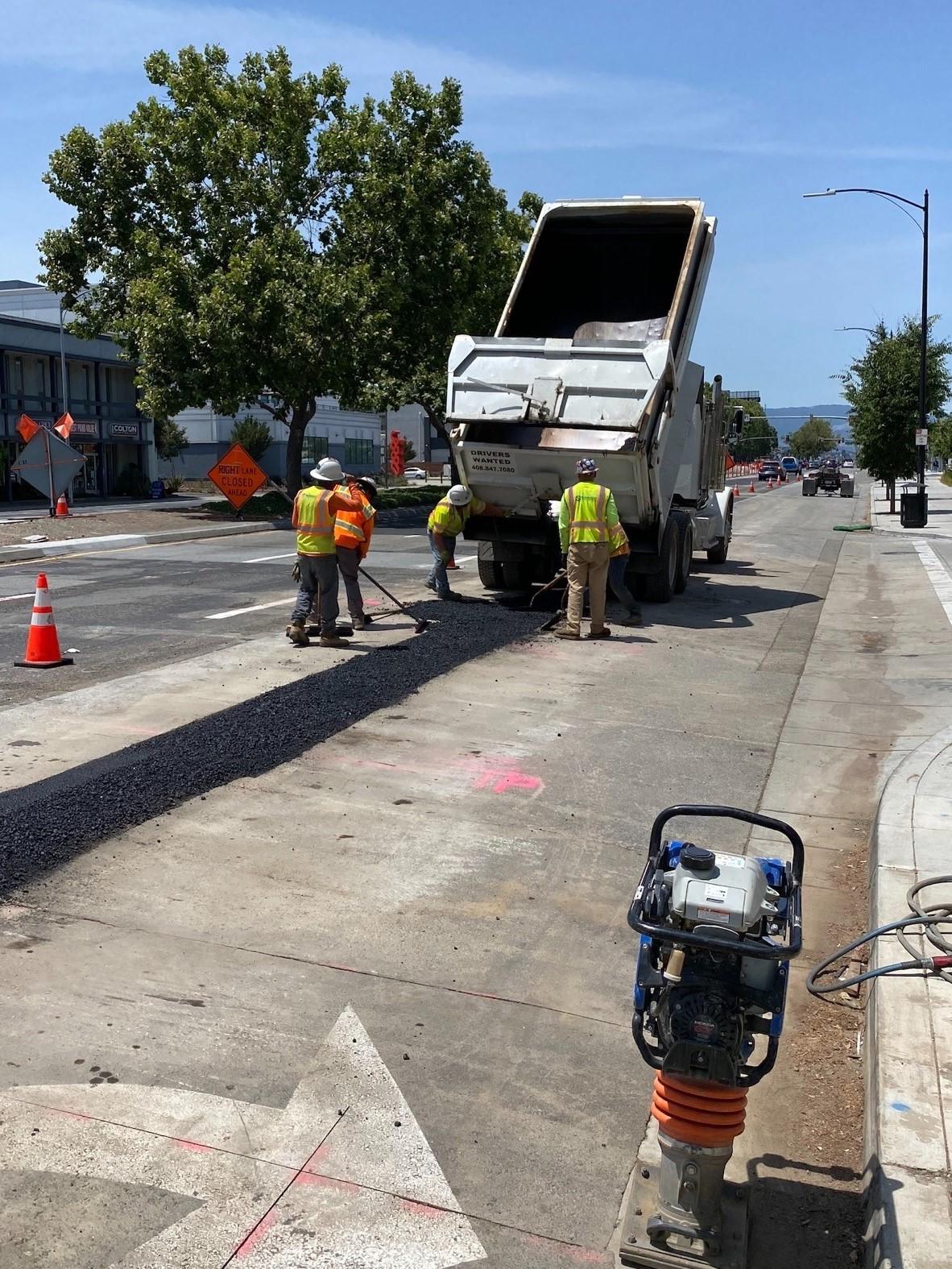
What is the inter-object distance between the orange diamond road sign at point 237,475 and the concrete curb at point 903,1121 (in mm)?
22864

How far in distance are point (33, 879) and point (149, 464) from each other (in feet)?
177

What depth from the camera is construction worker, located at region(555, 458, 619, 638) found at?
40.8 ft

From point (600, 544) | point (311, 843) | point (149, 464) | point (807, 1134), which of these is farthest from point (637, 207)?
point (149, 464)

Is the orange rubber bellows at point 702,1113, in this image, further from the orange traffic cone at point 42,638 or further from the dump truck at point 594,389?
the dump truck at point 594,389

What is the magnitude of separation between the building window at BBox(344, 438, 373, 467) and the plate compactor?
233 feet

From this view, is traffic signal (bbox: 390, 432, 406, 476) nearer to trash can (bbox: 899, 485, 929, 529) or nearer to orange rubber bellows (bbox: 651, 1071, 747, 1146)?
trash can (bbox: 899, 485, 929, 529)

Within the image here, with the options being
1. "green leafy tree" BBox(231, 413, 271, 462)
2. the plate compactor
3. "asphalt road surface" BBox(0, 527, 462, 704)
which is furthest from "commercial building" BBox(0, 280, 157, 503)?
the plate compactor

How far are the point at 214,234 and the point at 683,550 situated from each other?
21.3 meters

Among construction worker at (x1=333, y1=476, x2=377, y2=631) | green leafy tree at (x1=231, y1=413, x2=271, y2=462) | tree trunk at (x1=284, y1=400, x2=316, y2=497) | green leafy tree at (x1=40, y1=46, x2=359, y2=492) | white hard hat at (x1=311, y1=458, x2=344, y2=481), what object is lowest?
construction worker at (x1=333, y1=476, x2=377, y2=631)

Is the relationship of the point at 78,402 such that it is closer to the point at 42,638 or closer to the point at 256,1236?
the point at 42,638

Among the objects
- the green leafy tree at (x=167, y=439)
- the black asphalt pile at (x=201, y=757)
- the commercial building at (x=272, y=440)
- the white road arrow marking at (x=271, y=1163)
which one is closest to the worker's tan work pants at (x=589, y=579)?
the black asphalt pile at (x=201, y=757)

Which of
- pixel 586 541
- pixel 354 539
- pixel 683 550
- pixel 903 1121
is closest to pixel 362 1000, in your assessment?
pixel 903 1121

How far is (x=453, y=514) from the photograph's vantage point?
1423 cm

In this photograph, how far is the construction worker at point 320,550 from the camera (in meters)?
11.4
